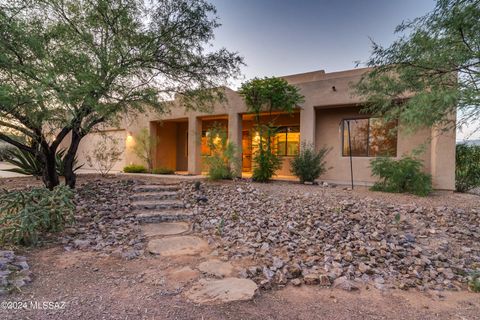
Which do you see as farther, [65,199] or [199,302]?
[65,199]

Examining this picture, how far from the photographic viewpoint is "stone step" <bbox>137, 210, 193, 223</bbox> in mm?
5020

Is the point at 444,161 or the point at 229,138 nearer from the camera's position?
the point at 444,161

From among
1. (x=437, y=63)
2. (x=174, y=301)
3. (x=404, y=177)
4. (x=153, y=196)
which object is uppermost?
(x=437, y=63)

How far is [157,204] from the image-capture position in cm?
570

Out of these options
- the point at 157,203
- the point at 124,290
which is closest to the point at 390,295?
the point at 124,290

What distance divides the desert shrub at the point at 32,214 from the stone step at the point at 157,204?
142 centimetres

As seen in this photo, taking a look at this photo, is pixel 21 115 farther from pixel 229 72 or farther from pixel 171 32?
pixel 229 72

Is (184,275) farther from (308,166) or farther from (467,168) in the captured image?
(467,168)

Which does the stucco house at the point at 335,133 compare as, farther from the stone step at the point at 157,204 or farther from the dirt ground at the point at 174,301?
the dirt ground at the point at 174,301

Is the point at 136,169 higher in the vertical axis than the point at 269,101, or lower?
lower

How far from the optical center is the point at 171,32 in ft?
19.6

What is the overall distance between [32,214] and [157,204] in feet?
7.77

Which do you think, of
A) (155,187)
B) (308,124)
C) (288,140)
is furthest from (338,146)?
(155,187)

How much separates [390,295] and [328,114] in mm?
8018
